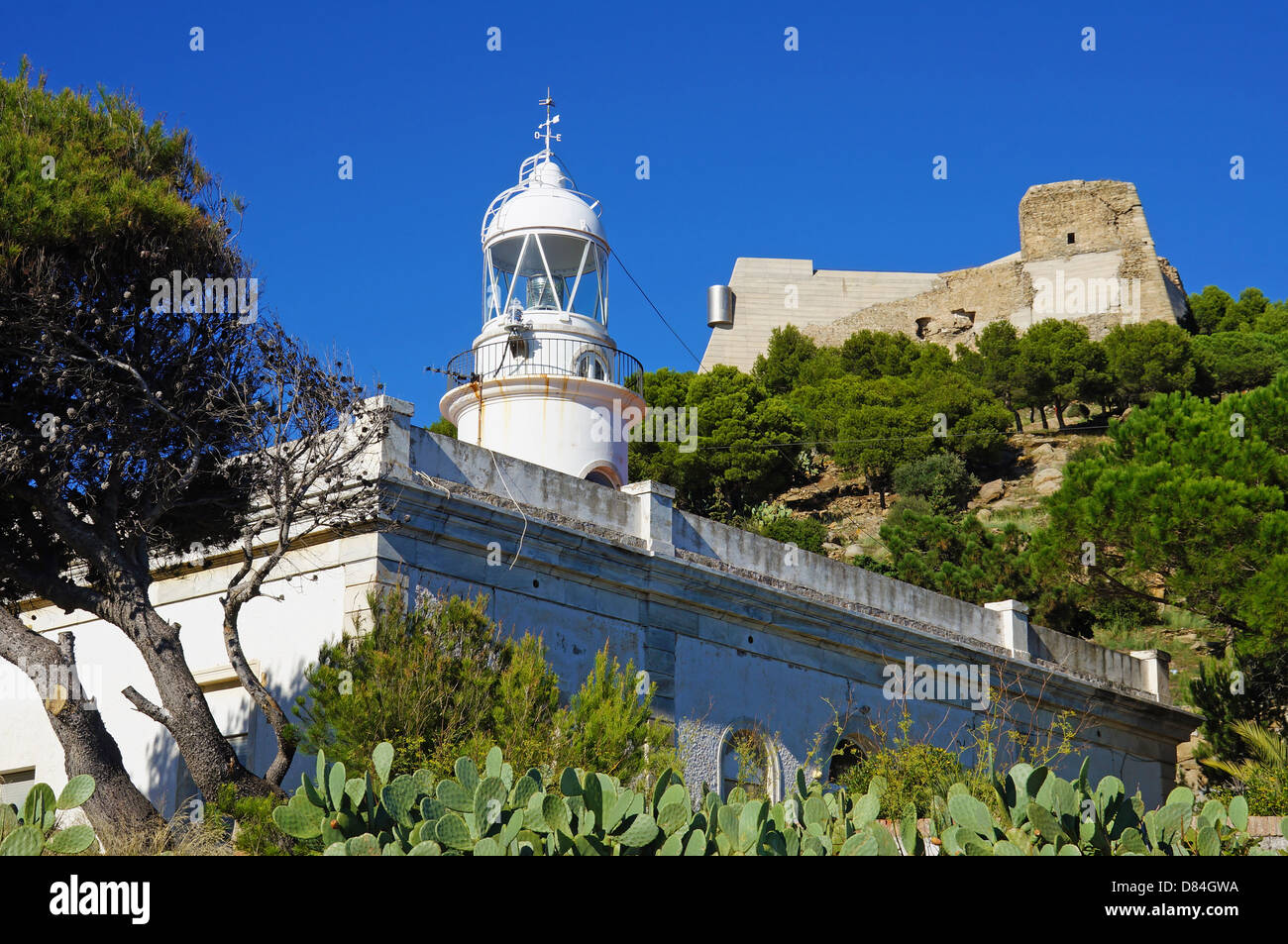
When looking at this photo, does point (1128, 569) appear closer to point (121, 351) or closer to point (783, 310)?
point (121, 351)

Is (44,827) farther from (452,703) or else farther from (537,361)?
(537,361)

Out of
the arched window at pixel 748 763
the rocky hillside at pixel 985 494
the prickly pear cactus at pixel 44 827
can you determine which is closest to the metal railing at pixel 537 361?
the arched window at pixel 748 763

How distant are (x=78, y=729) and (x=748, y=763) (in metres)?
7.16

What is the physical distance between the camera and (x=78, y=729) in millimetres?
10133

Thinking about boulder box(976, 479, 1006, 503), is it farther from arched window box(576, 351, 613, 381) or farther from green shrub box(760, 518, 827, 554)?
arched window box(576, 351, 613, 381)

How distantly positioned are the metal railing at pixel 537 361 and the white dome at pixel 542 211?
1.62 meters

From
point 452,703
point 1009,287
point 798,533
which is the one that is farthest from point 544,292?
point 1009,287

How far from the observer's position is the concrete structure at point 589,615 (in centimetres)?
1266

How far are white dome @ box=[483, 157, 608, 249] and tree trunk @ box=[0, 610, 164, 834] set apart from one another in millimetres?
9261

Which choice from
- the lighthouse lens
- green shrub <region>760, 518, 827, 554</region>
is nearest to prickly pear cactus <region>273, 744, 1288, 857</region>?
the lighthouse lens

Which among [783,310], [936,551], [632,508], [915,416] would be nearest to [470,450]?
[632,508]

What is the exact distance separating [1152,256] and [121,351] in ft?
157

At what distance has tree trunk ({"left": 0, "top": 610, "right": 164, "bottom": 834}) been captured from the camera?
32.3 ft

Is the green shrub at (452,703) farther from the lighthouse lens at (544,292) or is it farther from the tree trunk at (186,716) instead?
the lighthouse lens at (544,292)
